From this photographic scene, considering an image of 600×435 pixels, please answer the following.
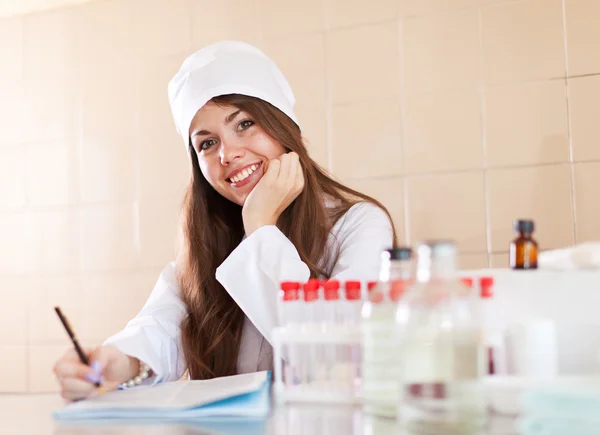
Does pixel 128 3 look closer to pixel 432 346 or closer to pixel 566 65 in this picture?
pixel 566 65

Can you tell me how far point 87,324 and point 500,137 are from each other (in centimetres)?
162

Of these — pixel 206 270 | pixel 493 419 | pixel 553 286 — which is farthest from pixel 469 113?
pixel 493 419

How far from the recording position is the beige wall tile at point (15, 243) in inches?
110

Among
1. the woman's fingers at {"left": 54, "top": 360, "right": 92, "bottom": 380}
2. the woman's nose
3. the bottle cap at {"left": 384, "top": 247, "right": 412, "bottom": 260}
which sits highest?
the woman's nose

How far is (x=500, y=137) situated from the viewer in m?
2.04

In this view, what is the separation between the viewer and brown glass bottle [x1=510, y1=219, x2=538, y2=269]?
3.04ft

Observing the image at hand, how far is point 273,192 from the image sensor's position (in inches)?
63.6

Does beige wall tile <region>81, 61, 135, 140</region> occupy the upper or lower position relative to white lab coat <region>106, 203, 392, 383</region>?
upper

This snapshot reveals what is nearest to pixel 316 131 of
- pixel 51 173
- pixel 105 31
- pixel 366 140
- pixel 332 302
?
pixel 366 140

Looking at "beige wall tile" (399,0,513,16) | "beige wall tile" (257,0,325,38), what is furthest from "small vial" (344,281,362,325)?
"beige wall tile" (257,0,325,38)

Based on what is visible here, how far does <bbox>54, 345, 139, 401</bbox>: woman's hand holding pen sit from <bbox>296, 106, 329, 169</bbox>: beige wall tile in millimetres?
1189

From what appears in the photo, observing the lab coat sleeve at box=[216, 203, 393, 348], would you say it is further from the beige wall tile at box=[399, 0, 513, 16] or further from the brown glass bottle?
the beige wall tile at box=[399, 0, 513, 16]

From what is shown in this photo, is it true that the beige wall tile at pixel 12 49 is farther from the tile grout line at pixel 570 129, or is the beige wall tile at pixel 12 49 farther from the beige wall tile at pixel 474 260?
the tile grout line at pixel 570 129

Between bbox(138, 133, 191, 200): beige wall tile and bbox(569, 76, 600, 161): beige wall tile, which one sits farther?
bbox(138, 133, 191, 200): beige wall tile
